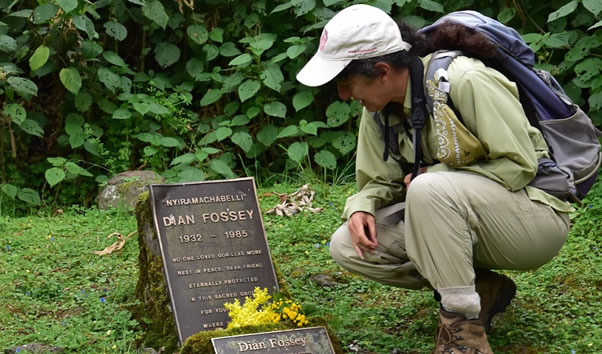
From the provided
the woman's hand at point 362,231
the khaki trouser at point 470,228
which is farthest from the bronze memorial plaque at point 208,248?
the khaki trouser at point 470,228

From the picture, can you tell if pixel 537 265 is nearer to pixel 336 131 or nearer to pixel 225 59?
pixel 336 131

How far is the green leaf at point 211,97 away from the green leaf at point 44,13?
1427 millimetres

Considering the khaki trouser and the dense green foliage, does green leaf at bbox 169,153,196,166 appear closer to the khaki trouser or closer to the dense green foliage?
the dense green foliage

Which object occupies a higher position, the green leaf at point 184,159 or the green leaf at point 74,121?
the green leaf at point 74,121

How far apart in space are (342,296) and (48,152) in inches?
153

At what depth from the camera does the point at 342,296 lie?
17.5ft

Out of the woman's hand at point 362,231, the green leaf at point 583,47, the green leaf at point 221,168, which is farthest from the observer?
the green leaf at point 221,168

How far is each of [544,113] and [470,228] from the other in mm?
629

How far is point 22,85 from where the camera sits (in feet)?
24.2

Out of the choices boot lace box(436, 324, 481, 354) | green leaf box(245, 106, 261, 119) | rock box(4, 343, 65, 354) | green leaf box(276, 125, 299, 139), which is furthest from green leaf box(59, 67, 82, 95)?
boot lace box(436, 324, 481, 354)

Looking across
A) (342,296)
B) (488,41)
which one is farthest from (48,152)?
(488,41)

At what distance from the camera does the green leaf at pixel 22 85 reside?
7.34 m

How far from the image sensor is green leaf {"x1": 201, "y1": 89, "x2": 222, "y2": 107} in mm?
7930

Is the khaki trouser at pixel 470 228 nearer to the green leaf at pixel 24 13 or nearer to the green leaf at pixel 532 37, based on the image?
the green leaf at pixel 532 37
